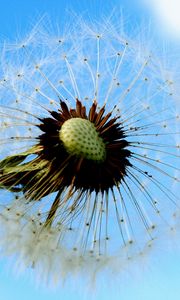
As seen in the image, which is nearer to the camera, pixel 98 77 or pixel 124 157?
pixel 124 157

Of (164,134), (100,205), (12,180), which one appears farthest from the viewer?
(164,134)

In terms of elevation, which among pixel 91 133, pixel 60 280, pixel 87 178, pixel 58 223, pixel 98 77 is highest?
pixel 98 77

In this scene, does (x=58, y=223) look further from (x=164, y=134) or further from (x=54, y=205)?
(x=164, y=134)

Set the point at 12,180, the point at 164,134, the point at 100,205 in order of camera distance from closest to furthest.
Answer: the point at 12,180 → the point at 100,205 → the point at 164,134

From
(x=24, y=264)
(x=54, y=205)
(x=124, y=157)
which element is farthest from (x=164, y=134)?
(x=24, y=264)

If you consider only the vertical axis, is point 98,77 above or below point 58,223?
above

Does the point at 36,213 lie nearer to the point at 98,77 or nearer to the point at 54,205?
the point at 54,205
